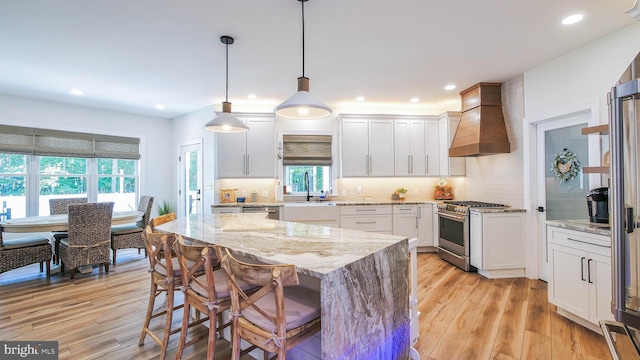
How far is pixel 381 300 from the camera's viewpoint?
1603 millimetres

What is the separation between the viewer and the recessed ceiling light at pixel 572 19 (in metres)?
2.47

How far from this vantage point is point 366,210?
484 centimetres

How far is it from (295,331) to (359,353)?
1.14ft

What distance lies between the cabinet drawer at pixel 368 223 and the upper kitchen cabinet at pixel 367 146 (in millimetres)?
817

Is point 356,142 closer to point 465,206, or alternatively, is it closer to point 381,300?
point 465,206

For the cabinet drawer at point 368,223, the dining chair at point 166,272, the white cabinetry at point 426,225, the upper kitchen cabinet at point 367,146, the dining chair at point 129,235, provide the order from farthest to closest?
the upper kitchen cabinet at point 367,146
the white cabinetry at point 426,225
the cabinet drawer at point 368,223
the dining chair at point 129,235
the dining chair at point 166,272

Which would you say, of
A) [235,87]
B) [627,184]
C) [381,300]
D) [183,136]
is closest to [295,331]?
[381,300]

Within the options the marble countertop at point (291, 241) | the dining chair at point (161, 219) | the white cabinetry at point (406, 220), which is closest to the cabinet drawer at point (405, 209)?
the white cabinetry at point (406, 220)

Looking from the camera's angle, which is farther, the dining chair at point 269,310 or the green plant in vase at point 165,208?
the green plant in vase at point 165,208

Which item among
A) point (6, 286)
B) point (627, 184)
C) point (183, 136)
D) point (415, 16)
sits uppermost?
point (415, 16)

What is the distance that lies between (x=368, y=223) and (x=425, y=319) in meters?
2.27

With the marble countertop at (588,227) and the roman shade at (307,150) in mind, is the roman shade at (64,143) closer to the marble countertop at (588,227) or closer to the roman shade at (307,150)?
the roman shade at (307,150)

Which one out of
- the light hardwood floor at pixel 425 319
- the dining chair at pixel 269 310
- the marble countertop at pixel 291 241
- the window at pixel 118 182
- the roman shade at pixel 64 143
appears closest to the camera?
the dining chair at pixel 269 310

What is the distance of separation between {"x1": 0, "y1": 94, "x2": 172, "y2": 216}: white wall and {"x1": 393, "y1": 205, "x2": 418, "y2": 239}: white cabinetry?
4.97m
